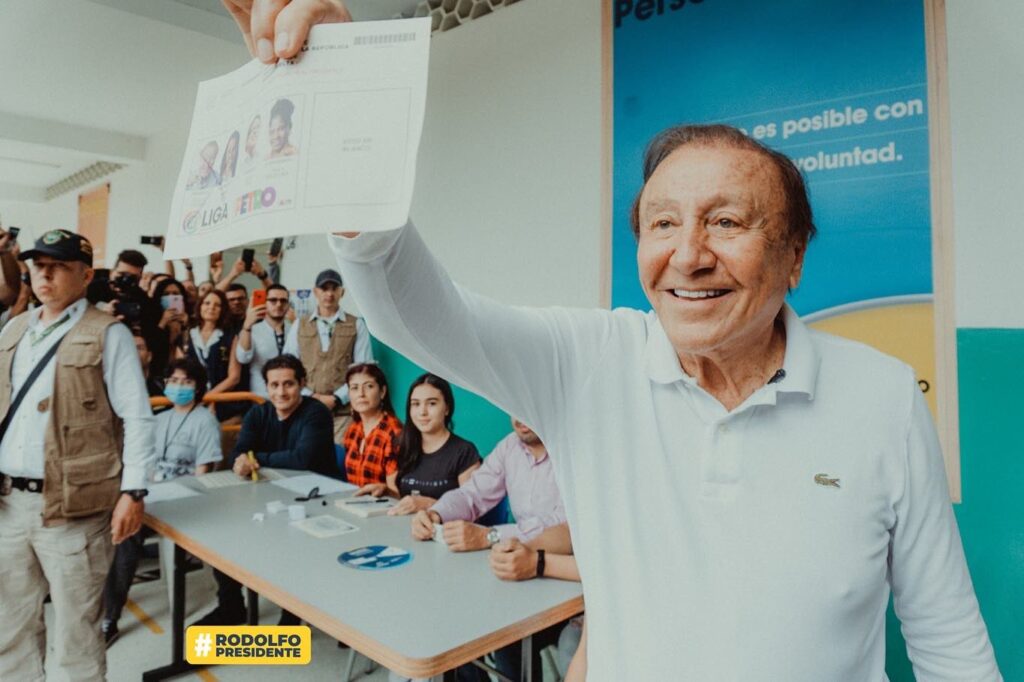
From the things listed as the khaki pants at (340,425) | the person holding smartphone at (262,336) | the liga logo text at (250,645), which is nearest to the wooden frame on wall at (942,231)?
the liga logo text at (250,645)

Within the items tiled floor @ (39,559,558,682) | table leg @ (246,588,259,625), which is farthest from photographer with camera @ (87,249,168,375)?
table leg @ (246,588,259,625)

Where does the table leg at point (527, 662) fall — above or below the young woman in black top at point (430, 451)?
below

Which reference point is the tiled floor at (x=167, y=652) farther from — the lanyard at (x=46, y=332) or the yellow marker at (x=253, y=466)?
the lanyard at (x=46, y=332)

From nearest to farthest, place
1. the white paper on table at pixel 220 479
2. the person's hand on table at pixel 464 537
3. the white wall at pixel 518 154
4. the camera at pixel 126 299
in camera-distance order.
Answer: the person's hand on table at pixel 464 537 < the white paper on table at pixel 220 479 < the white wall at pixel 518 154 < the camera at pixel 126 299

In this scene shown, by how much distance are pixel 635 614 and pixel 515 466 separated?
1.82 meters

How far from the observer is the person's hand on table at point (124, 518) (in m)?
2.29

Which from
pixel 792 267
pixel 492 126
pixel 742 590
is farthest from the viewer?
pixel 492 126

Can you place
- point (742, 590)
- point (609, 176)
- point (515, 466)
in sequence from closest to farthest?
point (742, 590)
point (515, 466)
point (609, 176)

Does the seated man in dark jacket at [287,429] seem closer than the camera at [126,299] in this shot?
Yes

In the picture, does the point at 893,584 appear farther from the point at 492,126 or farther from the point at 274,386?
the point at 492,126

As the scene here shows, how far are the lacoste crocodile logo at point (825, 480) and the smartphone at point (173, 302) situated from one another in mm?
5001

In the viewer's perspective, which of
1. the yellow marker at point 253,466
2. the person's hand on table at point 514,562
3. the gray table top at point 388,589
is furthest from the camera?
the yellow marker at point 253,466

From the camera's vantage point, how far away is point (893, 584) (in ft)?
2.78

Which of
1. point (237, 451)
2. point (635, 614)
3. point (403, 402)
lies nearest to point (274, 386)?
point (237, 451)
